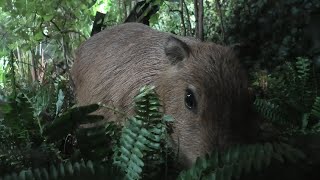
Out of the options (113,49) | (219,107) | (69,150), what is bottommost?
(69,150)

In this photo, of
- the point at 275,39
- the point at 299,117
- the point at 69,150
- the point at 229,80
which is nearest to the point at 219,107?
the point at 229,80

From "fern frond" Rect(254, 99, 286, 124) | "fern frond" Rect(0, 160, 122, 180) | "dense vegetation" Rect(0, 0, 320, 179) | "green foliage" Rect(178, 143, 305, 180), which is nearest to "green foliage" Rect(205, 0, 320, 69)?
"dense vegetation" Rect(0, 0, 320, 179)

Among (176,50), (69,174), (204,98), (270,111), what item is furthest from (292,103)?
(69,174)

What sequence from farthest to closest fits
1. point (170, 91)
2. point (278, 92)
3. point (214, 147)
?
point (278, 92) < point (170, 91) < point (214, 147)

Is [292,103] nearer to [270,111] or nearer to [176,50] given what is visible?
[270,111]

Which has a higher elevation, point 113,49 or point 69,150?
point 113,49

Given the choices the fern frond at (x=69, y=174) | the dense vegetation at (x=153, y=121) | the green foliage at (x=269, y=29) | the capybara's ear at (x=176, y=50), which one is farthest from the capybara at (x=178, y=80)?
the green foliage at (x=269, y=29)

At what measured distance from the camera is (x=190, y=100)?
9.43ft

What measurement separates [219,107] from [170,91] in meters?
0.66

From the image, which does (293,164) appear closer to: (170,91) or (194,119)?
(194,119)

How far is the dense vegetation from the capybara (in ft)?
0.58

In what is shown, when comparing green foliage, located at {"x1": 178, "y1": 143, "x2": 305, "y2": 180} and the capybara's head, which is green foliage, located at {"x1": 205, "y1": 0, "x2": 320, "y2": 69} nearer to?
the capybara's head

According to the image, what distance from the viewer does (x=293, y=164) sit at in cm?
152

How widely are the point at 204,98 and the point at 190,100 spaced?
0.58 ft
